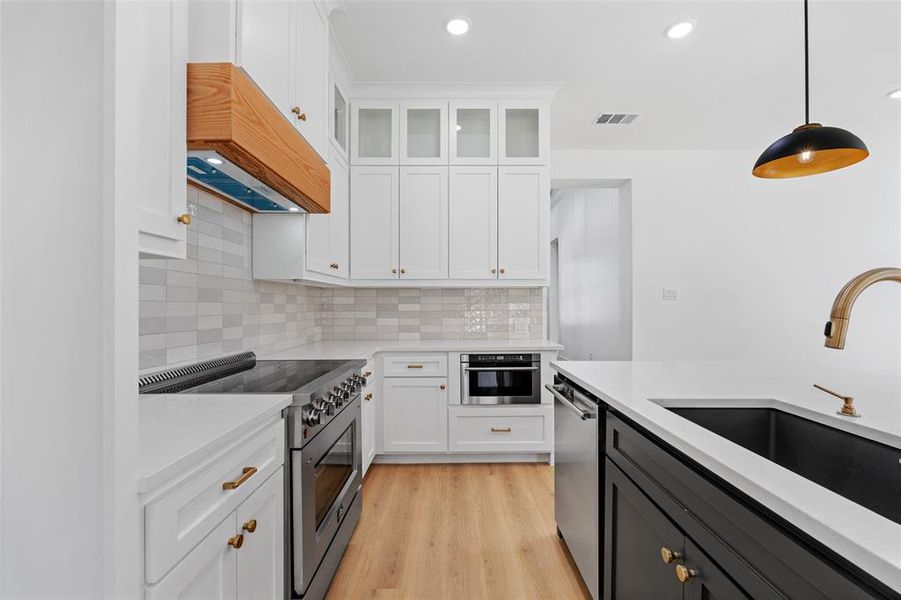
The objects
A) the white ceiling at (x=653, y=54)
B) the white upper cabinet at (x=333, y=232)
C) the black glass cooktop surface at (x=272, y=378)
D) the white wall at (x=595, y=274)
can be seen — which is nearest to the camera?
the black glass cooktop surface at (x=272, y=378)

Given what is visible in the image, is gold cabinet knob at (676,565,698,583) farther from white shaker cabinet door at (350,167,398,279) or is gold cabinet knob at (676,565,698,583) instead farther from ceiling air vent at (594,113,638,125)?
ceiling air vent at (594,113,638,125)

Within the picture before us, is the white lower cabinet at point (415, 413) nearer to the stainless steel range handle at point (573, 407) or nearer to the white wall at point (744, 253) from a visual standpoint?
the stainless steel range handle at point (573, 407)

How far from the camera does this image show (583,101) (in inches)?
131

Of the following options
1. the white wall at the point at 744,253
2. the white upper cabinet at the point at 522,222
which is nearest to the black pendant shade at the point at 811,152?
the white upper cabinet at the point at 522,222

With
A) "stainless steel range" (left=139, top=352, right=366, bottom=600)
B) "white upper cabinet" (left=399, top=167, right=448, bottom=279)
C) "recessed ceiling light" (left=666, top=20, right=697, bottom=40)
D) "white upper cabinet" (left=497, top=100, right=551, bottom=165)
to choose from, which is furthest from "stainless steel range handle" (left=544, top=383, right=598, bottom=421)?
"recessed ceiling light" (left=666, top=20, right=697, bottom=40)

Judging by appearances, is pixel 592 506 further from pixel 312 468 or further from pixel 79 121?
pixel 79 121

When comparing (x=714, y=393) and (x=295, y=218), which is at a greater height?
(x=295, y=218)

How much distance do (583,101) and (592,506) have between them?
3.02 m

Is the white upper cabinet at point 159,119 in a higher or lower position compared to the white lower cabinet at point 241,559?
higher

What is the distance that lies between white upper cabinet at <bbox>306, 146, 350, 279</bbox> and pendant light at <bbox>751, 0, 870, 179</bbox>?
7.23ft

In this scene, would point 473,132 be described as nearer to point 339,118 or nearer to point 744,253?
point 339,118

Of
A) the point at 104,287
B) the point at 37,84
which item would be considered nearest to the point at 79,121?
the point at 37,84

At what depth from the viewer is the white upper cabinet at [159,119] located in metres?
0.89

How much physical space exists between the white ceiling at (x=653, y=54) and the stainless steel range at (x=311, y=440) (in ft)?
6.61
